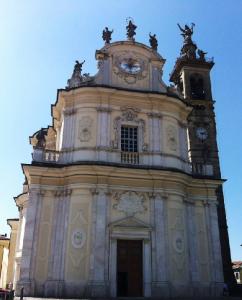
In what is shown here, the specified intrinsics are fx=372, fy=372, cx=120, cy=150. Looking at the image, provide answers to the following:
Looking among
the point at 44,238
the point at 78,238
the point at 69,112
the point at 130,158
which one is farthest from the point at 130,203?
the point at 69,112

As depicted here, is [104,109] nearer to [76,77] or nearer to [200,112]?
[76,77]

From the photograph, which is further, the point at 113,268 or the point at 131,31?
the point at 131,31

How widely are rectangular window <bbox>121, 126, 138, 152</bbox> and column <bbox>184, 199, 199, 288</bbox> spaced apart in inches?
158

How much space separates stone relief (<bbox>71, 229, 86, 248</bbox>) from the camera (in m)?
17.3

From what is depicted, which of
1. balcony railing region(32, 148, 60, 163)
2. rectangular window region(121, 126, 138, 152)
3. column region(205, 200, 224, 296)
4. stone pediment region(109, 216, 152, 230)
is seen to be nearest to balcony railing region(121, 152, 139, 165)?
rectangular window region(121, 126, 138, 152)

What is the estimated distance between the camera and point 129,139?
20250 millimetres

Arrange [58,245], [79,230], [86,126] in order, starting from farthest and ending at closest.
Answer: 1. [86,126]
2. [79,230]
3. [58,245]

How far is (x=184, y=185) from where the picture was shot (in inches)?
784

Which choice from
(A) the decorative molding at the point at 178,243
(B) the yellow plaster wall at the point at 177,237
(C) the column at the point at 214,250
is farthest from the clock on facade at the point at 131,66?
(A) the decorative molding at the point at 178,243

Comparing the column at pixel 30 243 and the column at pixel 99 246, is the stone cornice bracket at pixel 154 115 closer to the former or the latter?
the column at pixel 99 246

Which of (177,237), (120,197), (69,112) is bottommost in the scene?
(177,237)

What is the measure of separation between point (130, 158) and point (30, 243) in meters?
6.50

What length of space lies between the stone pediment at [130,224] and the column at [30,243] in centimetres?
362

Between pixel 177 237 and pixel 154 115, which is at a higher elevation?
pixel 154 115
